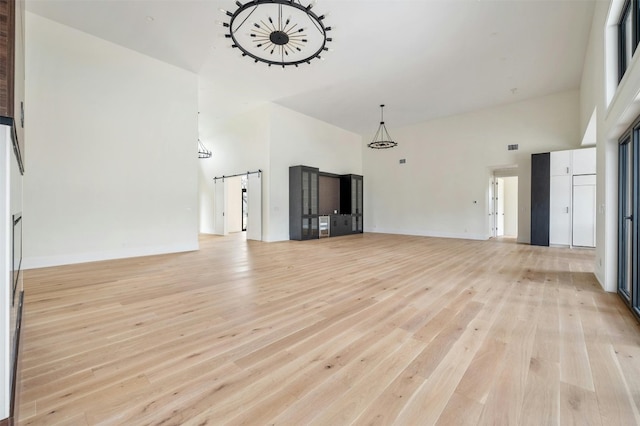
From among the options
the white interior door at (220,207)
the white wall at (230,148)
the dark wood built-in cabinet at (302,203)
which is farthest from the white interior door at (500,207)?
the white interior door at (220,207)

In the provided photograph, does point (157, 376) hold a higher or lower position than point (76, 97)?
lower

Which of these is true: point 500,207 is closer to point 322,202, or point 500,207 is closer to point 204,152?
point 322,202

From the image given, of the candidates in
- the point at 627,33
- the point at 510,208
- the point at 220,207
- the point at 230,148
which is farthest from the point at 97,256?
the point at 510,208

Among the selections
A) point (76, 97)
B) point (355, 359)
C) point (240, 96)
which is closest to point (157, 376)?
point (355, 359)

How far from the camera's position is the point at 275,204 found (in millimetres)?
8984

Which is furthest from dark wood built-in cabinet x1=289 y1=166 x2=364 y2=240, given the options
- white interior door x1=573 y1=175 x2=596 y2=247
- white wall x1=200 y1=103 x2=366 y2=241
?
white interior door x1=573 y1=175 x2=596 y2=247

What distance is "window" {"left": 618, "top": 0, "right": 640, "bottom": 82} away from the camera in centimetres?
293

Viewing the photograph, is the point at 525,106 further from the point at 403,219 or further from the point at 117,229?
the point at 117,229

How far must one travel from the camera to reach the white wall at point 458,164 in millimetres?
8258

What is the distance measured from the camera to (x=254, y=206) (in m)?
9.26

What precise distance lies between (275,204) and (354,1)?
229 inches

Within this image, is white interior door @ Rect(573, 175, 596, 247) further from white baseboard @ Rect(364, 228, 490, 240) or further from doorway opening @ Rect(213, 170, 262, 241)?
doorway opening @ Rect(213, 170, 262, 241)

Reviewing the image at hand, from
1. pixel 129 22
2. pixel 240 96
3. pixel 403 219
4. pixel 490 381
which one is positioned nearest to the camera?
pixel 490 381

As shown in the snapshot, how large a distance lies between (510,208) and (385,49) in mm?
9380
